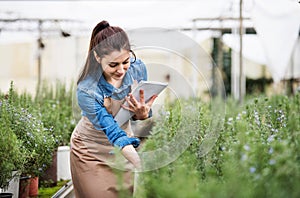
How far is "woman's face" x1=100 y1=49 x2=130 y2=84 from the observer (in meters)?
2.79

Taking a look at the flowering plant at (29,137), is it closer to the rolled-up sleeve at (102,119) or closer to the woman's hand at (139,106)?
the rolled-up sleeve at (102,119)

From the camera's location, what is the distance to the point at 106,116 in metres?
2.81

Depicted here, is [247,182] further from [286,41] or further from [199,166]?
[286,41]

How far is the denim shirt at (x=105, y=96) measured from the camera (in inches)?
108

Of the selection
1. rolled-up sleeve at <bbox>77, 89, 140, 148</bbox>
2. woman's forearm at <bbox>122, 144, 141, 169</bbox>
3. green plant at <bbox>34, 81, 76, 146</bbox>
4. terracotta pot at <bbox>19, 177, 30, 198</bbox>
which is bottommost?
terracotta pot at <bbox>19, 177, 30, 198</bbox>

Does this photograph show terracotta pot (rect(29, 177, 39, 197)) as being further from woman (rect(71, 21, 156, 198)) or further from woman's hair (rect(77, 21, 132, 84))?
woman's hair (rect(77, 21, 132, 84))

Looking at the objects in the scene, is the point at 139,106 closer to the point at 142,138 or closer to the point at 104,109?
the point at 104,109

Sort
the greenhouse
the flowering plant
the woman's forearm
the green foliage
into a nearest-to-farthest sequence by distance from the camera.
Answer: the greenhouse → the woman's forearm → the green foliage → the flowering plant

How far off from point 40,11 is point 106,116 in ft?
30.2

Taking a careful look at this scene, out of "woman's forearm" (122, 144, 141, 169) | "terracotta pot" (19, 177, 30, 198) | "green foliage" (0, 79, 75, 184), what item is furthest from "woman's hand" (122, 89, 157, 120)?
"terracotta pot" (19, 177, 30, 198)

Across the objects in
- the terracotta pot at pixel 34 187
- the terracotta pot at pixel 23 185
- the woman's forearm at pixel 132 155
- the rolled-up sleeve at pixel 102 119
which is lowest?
the terracotta pot at pixel 34 187

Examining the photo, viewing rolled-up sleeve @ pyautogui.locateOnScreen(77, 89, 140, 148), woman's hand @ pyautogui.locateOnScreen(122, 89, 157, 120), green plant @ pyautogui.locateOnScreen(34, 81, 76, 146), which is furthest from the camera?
green plant @ pyautogui.locateOnScreen(34, 81, 76, 146)

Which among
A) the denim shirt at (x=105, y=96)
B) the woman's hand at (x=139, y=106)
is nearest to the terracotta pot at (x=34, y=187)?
the denim shirt at (x=105, y=96)

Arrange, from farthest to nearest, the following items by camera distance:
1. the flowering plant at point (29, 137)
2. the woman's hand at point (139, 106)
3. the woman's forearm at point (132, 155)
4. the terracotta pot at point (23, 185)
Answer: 1. the terracotta pot at point (23, 185)
2. the flowering plant at point (29, 137)
3. the woman's hand at point (139, 106)
4. the woman's forearm at point (132, 155)
